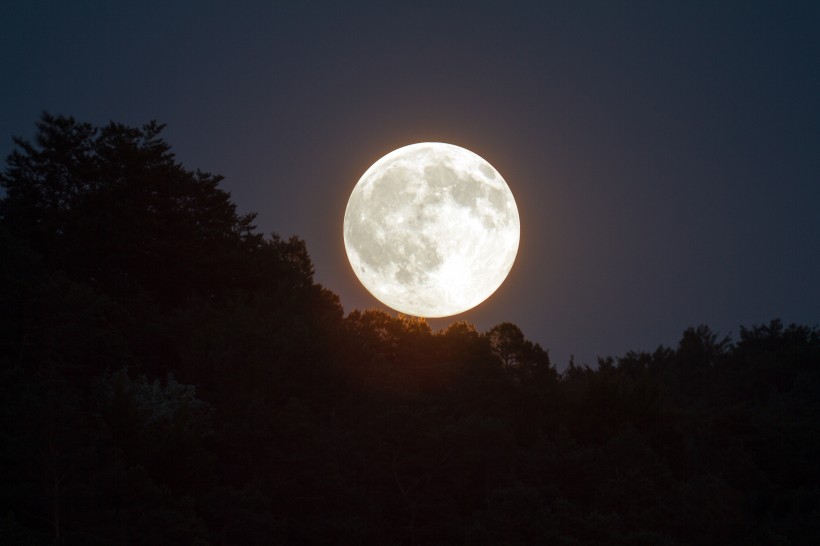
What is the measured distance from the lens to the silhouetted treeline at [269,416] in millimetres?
27641

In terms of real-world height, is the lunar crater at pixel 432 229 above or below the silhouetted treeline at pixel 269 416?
above

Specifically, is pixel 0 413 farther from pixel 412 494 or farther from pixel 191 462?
pixel 412 494

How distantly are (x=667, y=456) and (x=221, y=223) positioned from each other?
82.3 ft

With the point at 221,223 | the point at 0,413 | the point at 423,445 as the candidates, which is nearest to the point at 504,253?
the point at 423,445

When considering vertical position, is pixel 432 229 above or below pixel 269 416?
above

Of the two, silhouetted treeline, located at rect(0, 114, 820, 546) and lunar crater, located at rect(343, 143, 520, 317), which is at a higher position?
lunar crater, located at rect(343, 143, 520, 317)

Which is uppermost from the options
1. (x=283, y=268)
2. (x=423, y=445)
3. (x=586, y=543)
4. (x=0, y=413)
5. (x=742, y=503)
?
(x=283, y=268)

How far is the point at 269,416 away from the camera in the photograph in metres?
36.0

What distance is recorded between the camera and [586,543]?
33.9m

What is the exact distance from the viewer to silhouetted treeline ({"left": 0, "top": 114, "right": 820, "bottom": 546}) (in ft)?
90.7

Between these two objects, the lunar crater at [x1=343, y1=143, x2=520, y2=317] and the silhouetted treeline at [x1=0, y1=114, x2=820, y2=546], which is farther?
the lunar crater at [x1=343, y1=143, x2=520, y2=317]

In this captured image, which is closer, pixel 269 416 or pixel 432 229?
pixel 269 416

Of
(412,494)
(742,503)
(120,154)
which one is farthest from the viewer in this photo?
(120,154)

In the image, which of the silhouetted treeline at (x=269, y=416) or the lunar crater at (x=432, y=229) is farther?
the lunar crater at (x=432, y=229)
